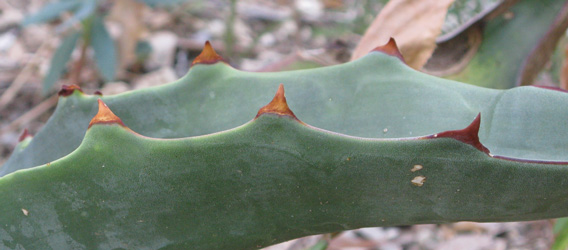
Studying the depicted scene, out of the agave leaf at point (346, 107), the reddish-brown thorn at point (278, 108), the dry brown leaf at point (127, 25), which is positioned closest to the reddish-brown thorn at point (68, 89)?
the agave leaf at point (346, 107)

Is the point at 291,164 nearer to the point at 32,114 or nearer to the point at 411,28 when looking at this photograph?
the point at 411,28

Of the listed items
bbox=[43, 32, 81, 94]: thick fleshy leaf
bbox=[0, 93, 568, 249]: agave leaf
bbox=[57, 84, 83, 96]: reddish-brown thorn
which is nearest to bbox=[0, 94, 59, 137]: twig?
bbox=[43, 32, 81, 94]: thick fleshy leaf

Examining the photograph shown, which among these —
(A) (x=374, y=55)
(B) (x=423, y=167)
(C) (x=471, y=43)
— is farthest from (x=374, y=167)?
(C) (x=471, y=43)

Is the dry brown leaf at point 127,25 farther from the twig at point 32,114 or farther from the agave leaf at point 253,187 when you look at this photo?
the agave leaf at point 253,187

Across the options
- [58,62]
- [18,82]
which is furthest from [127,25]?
[18,82]

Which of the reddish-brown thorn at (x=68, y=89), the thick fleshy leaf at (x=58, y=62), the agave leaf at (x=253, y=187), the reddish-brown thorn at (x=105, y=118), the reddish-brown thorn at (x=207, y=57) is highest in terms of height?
the reddish-brown thorn at (x=207, y=57)

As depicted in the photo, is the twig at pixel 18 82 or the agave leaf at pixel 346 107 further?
the twig at pixel 18 82

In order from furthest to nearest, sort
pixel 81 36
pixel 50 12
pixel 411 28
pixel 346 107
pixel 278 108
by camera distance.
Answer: pixel 81 36 < pixel 50 12 < pixel 411 28 < pixel 346 107 < pixel 278 108
